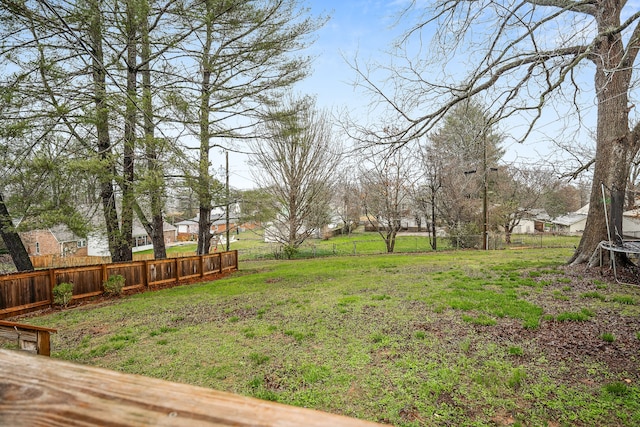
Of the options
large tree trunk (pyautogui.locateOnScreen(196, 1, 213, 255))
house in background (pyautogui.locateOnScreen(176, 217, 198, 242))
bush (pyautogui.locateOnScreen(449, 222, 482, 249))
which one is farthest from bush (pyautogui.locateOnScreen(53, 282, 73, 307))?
house in background (pyautogui.locateOnScreen(176, 217, 198, 242))

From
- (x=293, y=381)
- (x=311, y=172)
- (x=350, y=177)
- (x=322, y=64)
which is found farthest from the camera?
(x=350, y=177)

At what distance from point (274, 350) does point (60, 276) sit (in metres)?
6.59

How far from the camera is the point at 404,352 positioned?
3.71 metres

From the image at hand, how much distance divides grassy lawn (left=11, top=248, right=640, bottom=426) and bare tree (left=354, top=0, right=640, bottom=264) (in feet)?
9.12

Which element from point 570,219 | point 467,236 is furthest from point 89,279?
point 570,219

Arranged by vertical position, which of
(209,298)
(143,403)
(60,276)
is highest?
(143,403)

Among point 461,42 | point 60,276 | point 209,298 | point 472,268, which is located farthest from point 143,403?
point 472,268

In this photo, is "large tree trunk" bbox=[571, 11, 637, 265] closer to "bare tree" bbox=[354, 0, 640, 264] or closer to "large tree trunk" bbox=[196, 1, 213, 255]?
"bare tree" bbox=[354, 0, 640, 264]

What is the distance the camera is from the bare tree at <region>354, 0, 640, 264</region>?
3820mm

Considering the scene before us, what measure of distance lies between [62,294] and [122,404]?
8730 mm

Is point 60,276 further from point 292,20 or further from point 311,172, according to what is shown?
point 311,172

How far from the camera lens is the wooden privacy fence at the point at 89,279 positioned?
21.5 feet

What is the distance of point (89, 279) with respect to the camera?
7.98 meters

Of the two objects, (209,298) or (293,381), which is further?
(209,298)
